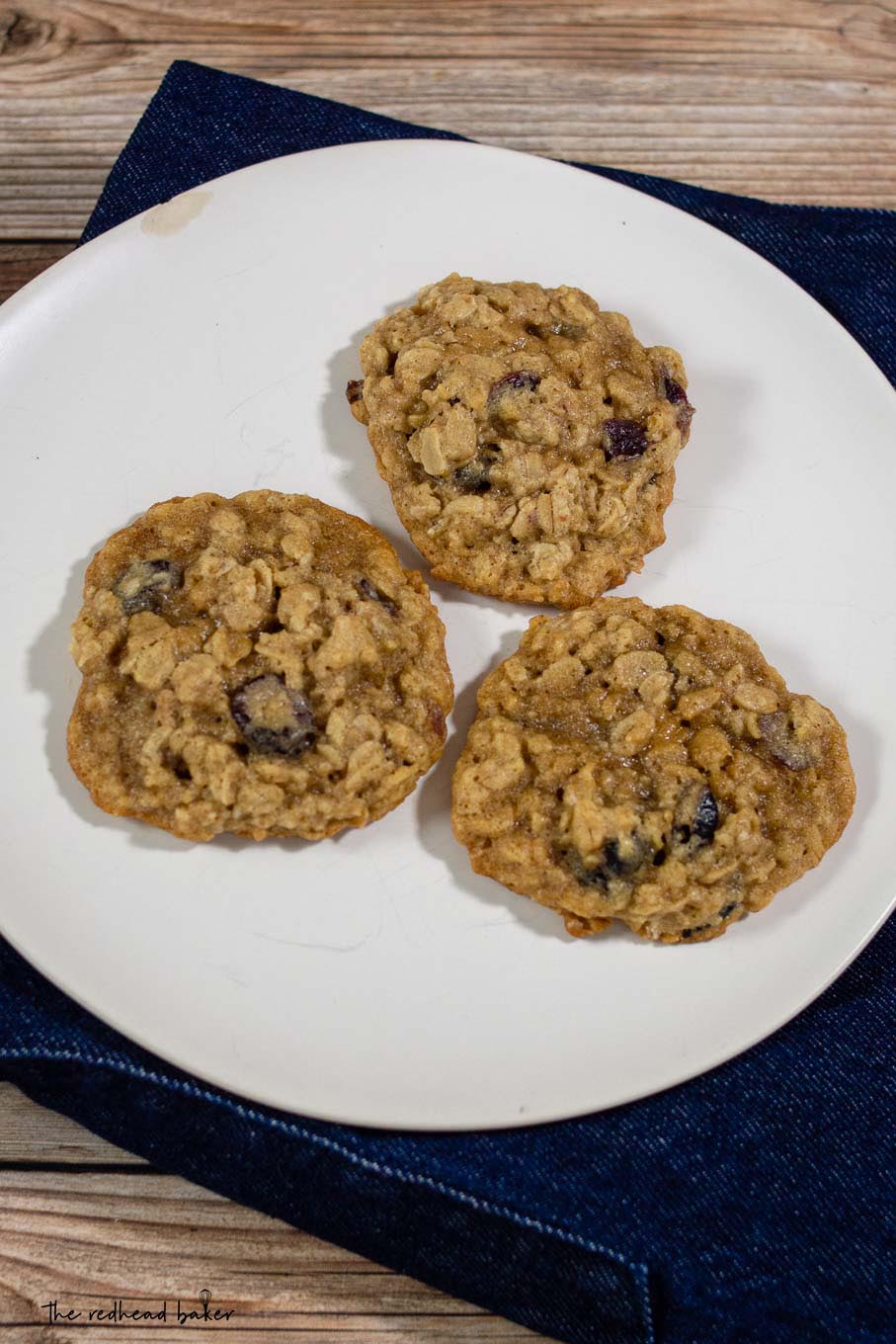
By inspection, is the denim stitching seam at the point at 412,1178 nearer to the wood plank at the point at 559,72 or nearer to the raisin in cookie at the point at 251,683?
the raisin in cookie at the point at 251,683

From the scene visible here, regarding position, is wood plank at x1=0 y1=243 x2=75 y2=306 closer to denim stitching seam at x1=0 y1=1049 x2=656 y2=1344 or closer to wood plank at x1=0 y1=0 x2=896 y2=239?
wood plank at x1=0 y1=0 x2=896 y2=239

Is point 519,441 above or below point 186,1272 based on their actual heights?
above

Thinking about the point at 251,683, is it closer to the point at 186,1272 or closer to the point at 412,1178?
the point at 412,1178

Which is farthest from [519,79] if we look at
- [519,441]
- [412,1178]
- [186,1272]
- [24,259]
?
[186,1272]

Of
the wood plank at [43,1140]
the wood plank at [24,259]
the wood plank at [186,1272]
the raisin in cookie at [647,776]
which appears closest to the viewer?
the raisin in cookie at [647,776]

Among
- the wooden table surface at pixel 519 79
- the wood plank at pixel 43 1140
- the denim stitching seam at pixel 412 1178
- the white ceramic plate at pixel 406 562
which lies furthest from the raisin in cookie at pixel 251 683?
the wooden table surface at pixel 519 79

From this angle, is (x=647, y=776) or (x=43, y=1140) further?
(x=43, y=1140)

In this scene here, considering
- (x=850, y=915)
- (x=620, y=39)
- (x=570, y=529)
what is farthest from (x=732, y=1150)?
(x=620, y=39)
